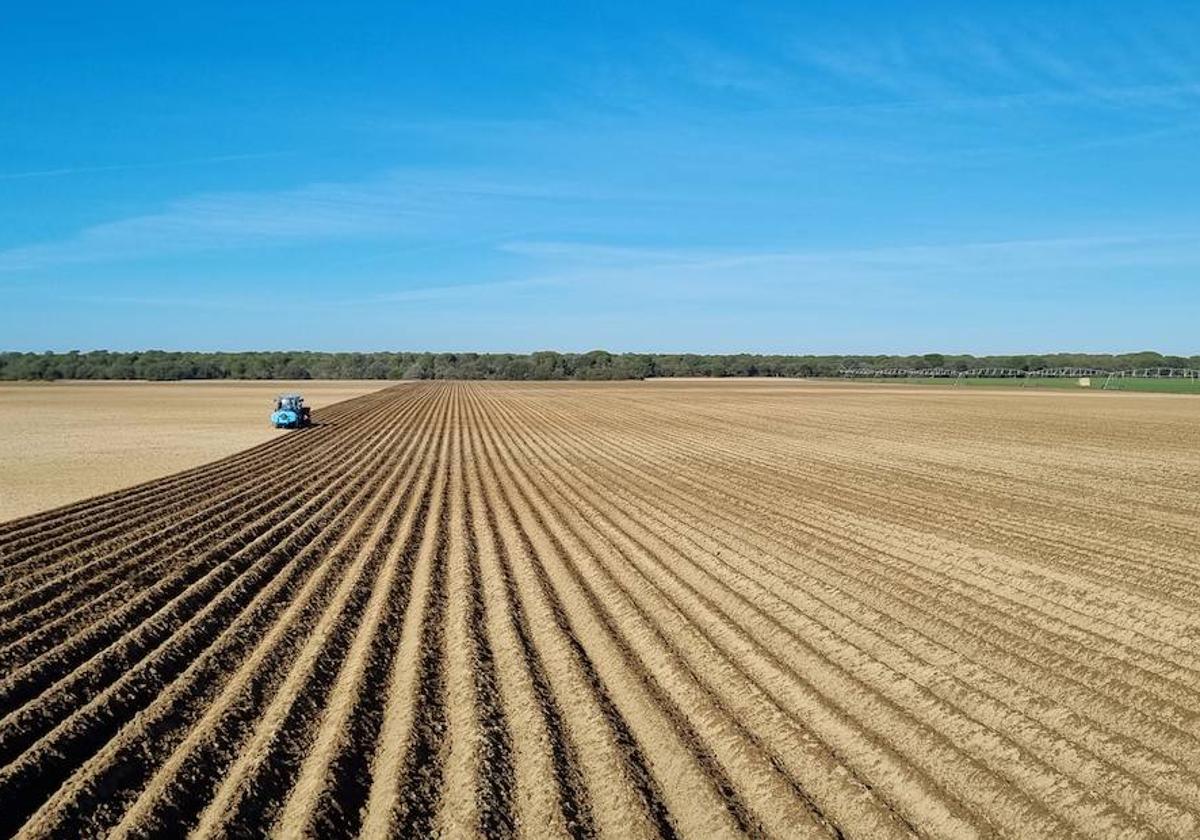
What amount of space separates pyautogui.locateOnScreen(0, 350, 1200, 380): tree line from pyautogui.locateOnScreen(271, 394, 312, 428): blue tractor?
288ft

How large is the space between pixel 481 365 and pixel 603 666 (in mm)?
143451

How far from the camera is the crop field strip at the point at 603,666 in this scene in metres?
5.12

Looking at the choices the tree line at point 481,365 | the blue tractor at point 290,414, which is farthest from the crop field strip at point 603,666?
the tree line at point 481,365

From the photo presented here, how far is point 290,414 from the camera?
116 ft

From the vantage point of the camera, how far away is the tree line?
12494 cm

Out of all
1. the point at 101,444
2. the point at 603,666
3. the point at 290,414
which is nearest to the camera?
the point at 603,666

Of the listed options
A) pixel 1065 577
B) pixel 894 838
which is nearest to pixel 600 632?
pixel 894 838

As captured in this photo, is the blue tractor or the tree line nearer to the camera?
the blue tractor

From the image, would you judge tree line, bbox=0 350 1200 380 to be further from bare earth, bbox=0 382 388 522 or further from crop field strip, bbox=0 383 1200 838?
crop field strip, bbox=0 383 1200 838

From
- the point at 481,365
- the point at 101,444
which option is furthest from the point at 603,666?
the point at 481,365

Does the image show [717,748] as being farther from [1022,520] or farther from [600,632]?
[1022,520]

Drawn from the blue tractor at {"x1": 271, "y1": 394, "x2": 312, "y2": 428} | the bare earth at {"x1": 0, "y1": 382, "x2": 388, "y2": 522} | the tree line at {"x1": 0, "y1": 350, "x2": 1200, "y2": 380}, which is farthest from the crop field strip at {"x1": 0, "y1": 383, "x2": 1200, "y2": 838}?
the tree line at {"x1": 0, "y1": 350, "x2": 1200, "y2": 380}

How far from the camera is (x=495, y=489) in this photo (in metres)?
18.1

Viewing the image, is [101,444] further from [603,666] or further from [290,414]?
[603,666]
